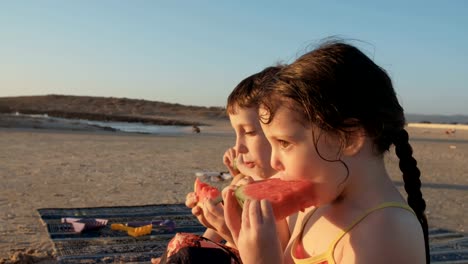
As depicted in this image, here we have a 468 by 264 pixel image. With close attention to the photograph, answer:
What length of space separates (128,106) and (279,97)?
137ft

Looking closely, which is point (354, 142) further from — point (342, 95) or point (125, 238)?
point (125, 238)

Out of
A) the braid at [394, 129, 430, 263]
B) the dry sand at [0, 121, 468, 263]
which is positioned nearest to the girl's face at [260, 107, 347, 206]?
the braid at [394, 129, 430, 263]

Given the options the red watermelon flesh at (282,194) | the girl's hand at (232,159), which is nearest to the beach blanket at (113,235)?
the girl's hand at (232,159)

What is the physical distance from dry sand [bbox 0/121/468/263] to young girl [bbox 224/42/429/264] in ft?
1.72

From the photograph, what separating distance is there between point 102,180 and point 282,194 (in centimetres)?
585

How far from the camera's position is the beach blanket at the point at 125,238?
416cm

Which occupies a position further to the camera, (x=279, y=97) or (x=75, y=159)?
(x=75, y=159)

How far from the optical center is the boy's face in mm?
3414

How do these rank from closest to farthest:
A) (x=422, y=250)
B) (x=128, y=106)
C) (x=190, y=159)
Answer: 1. (x=422, y=250)
2. (x=190, y=159)
3. (x=128, y=106)

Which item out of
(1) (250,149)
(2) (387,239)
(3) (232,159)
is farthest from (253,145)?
(2) (387,239)

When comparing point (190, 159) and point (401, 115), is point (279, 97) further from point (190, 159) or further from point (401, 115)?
point (190, 159)

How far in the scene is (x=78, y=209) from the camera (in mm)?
5566

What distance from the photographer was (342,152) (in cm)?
198

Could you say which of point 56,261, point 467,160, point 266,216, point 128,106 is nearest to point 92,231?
point 56,261
